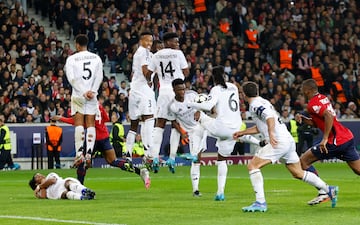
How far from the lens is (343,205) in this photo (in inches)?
653

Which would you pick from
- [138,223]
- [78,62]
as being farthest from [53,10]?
[138,223]

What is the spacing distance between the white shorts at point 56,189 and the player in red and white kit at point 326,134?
14.5ft

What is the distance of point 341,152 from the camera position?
55.7 ft

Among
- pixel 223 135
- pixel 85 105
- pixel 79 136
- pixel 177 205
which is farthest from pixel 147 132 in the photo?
pixel 177 205

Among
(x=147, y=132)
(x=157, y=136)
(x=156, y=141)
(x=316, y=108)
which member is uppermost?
(x=316, y=108)

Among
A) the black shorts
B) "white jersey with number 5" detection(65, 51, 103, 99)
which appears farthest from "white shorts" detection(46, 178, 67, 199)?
the black shorts

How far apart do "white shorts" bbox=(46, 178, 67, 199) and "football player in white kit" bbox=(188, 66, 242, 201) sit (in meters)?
2.78

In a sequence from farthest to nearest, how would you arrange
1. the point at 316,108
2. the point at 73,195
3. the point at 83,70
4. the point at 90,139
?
the point at 83,70, the point at 90,139, the point at 73,195, the point at 316,108

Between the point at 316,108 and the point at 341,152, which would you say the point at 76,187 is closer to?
the point at 316,108

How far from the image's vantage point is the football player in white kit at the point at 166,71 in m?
21.5

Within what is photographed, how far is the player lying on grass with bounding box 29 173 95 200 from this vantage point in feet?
58.6

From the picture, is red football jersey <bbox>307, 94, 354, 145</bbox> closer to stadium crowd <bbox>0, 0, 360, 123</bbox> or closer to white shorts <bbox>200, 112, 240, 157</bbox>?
white shorts <bbox>200, 112, 240, 157</bbox>

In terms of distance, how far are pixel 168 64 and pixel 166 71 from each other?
0.23 metres

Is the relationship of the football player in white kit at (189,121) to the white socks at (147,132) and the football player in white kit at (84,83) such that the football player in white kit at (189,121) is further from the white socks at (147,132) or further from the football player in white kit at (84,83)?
the football player in white kit at (84,83)
